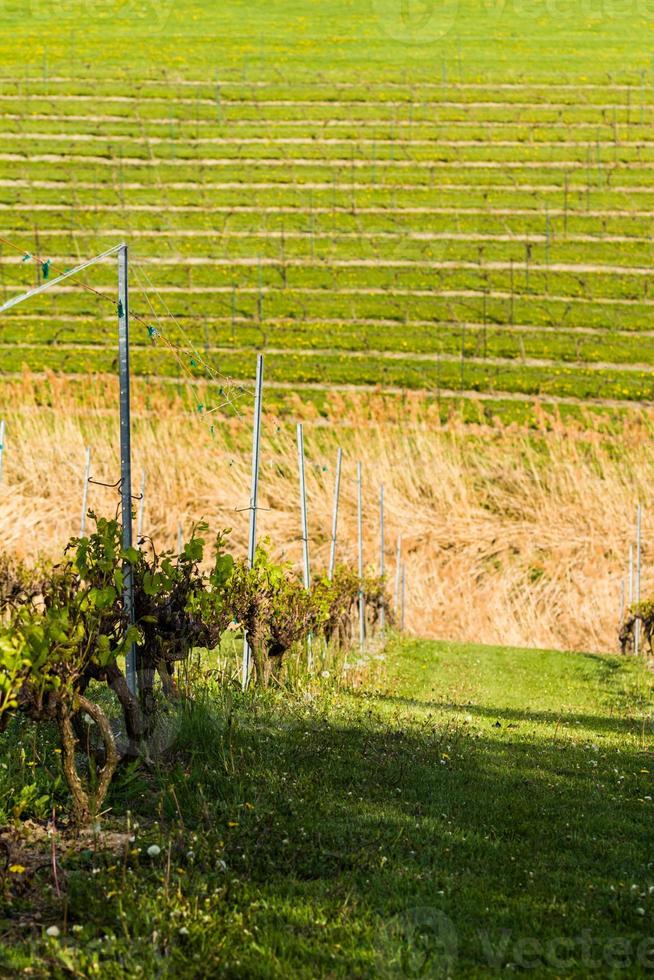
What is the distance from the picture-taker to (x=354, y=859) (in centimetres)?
569

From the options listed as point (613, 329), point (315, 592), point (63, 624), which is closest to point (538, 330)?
point (613, 329)

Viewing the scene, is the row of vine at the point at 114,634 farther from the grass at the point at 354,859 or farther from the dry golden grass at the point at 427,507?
the dry golden grass at the point at 427,507

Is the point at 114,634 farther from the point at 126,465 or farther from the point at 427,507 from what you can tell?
the point at 427,507

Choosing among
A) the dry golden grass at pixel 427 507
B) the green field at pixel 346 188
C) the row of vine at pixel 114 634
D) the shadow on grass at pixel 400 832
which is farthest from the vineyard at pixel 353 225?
the shadow on grass at pixel 400 832

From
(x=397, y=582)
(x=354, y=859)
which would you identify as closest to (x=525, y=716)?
(x=354, y=859)

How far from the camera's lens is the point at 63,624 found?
601 centimetres

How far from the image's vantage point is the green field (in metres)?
34.4

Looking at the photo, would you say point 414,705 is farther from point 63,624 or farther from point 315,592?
point 63,624

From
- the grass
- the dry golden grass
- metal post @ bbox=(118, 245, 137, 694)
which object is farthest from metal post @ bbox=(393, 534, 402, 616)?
metal post @ bbox=(118, 245, 137, 694)

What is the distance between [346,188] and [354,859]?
3978cm

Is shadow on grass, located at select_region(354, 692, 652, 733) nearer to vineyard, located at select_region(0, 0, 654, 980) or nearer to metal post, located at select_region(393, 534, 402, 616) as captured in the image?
vineyard, located at select_region(0, 0, 654, 980)

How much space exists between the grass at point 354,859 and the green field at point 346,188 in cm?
2384

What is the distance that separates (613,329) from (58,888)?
32.3 metres

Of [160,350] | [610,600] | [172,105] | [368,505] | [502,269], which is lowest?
[610,600]
